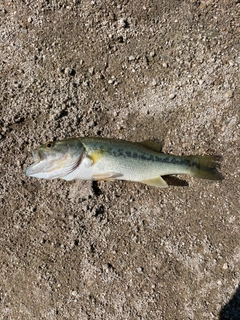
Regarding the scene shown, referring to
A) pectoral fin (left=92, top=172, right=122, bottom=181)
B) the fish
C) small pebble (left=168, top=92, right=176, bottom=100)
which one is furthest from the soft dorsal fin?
small pebble (left=168, top=92, right=176, bottom=100)

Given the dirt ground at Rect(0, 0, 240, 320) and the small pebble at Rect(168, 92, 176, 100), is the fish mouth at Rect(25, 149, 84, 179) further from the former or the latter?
the small pebble at Rect(168, 92, 176, 100)

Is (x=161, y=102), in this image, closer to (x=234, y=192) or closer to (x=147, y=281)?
(x=234, y=192)

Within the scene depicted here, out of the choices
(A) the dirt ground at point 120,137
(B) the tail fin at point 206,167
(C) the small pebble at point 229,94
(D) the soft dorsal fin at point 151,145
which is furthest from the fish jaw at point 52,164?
(C) the small pebble at point 229,94

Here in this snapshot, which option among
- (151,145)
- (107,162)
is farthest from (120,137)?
(107,162)

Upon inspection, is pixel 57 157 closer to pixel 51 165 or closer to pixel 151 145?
pixel 51 165

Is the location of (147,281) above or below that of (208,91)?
below

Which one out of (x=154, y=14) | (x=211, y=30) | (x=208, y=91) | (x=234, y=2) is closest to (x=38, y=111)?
(x=154, y=14)
